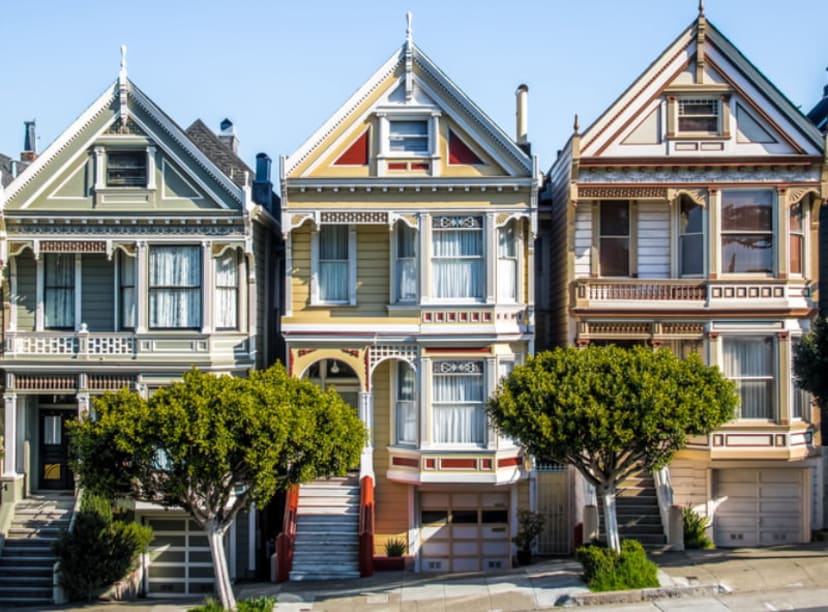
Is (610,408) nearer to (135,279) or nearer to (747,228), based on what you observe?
(747,228)

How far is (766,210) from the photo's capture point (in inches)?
966

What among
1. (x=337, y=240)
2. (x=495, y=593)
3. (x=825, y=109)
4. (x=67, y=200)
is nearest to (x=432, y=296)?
(x=337, y=240)

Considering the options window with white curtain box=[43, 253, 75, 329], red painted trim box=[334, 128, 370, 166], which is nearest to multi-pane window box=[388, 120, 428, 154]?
red painted trim box=[334, 128, 370, 166]

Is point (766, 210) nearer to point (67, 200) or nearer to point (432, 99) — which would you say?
point (432, 99)

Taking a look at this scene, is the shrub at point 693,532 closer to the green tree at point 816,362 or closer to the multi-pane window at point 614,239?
the green tree at point 816,362

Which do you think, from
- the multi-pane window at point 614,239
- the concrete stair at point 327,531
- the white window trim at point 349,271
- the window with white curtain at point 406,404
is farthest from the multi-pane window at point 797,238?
the concrete stair at point 327,531

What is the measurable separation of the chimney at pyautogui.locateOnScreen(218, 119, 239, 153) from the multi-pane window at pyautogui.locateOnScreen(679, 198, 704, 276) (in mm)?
15557

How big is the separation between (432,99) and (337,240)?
4.45m

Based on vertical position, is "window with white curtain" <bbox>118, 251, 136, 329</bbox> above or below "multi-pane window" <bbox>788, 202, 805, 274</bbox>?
below

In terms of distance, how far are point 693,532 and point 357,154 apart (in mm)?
12719

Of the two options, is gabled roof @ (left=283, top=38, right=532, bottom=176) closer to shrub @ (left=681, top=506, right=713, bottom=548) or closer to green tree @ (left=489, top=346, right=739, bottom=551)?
green tree @ (left=489, top=346, right=739, bottom=551)

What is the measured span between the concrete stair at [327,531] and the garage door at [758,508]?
30.6 feet

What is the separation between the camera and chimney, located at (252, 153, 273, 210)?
26.8m

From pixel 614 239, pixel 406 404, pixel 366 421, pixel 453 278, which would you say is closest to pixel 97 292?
pixel 366 421
